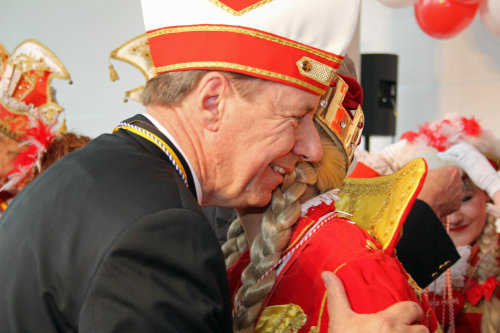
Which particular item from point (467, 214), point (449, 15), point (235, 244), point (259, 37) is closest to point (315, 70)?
point (259, 37)

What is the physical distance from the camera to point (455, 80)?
A: 4703mm

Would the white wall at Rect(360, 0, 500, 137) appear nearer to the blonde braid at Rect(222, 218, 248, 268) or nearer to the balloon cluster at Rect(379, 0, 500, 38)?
the balloon cluster at Rect(379, 0, 500, 38)

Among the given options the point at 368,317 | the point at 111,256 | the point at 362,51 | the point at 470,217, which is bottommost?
the point at 470,217

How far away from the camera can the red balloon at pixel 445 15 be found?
11.1 ft

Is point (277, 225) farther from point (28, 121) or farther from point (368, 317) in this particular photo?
point (28, 121)

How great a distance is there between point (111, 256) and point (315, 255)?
0.51 metres

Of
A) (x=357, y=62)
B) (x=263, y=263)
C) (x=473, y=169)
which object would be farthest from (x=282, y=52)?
(x=357, y=62)

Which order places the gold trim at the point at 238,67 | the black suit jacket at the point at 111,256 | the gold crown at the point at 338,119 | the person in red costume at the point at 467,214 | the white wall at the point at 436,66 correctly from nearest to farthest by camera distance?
the black suit jacket at the point at 111,256 < the gold trim at the point at 238,67 < the gold crown at the point at 338,119 < the person in red costume at the point at 467,214 < the white wall at the point at 436,66

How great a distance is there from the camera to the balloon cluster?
10.8 feet

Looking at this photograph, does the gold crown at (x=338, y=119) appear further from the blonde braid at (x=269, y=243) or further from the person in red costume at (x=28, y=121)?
the person in red costume at (x=28, y=121)

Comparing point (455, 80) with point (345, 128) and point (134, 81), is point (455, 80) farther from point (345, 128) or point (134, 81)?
point (345, 128)

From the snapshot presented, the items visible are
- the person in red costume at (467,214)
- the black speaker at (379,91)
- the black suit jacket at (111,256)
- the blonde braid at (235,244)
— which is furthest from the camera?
the black speaker at (379,91)

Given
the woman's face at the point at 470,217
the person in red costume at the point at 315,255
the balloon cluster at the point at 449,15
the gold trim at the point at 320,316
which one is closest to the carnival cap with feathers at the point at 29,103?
the person in red costume at the point at 315,255

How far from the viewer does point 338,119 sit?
124 centimetres
